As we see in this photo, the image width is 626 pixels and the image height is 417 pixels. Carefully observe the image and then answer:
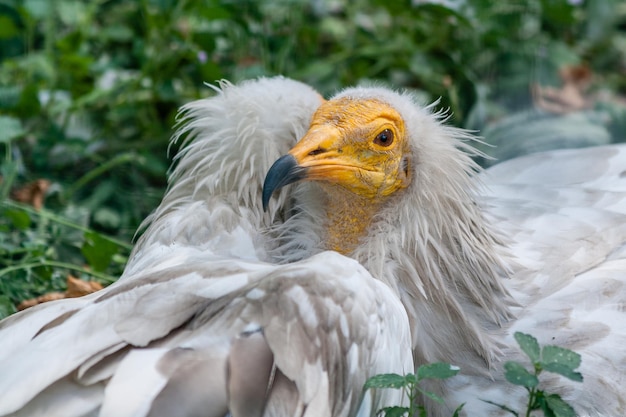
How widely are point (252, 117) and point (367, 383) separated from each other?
106 cm

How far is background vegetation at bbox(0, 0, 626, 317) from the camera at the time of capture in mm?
4262

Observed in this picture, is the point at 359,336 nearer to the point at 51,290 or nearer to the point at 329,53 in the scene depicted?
the point at 51,290

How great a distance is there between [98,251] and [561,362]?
177 cm

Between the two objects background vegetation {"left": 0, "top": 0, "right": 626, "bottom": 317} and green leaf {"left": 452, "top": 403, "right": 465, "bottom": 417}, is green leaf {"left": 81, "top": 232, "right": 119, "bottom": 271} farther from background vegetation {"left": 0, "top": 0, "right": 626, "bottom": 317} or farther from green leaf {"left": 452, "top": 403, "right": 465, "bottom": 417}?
green leaf {"left": 452, "top": 403, "right": 465, "bottom": 417}

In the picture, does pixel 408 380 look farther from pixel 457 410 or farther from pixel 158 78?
pixel 158 78

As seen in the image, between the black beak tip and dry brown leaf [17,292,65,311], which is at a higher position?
the black beak tip

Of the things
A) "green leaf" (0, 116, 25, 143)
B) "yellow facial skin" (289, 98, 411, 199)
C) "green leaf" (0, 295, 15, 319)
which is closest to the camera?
"yellow facial skin" (289, 98, 411, 199)

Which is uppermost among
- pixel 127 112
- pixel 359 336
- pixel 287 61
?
pixel 287 61

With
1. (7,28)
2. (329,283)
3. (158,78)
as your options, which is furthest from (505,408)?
(7,28)

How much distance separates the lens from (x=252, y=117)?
10.1 feet

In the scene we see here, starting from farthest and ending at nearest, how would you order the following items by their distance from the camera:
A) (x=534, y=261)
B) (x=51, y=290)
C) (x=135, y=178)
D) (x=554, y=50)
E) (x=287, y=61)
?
1. (x=554, y=50)
2. (x=287, y=61)
3. (x=135, y=178)
4. (x=51, y=290)
5. (x=534, y=261)

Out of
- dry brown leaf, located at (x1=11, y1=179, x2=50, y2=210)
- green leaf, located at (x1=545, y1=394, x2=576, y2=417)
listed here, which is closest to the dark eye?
green leaf, located at (x1=545, y1=394, x2=576, y2=417)

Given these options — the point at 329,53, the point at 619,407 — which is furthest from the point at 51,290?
the point at 329,53

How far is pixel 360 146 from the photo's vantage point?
285 centimetres
